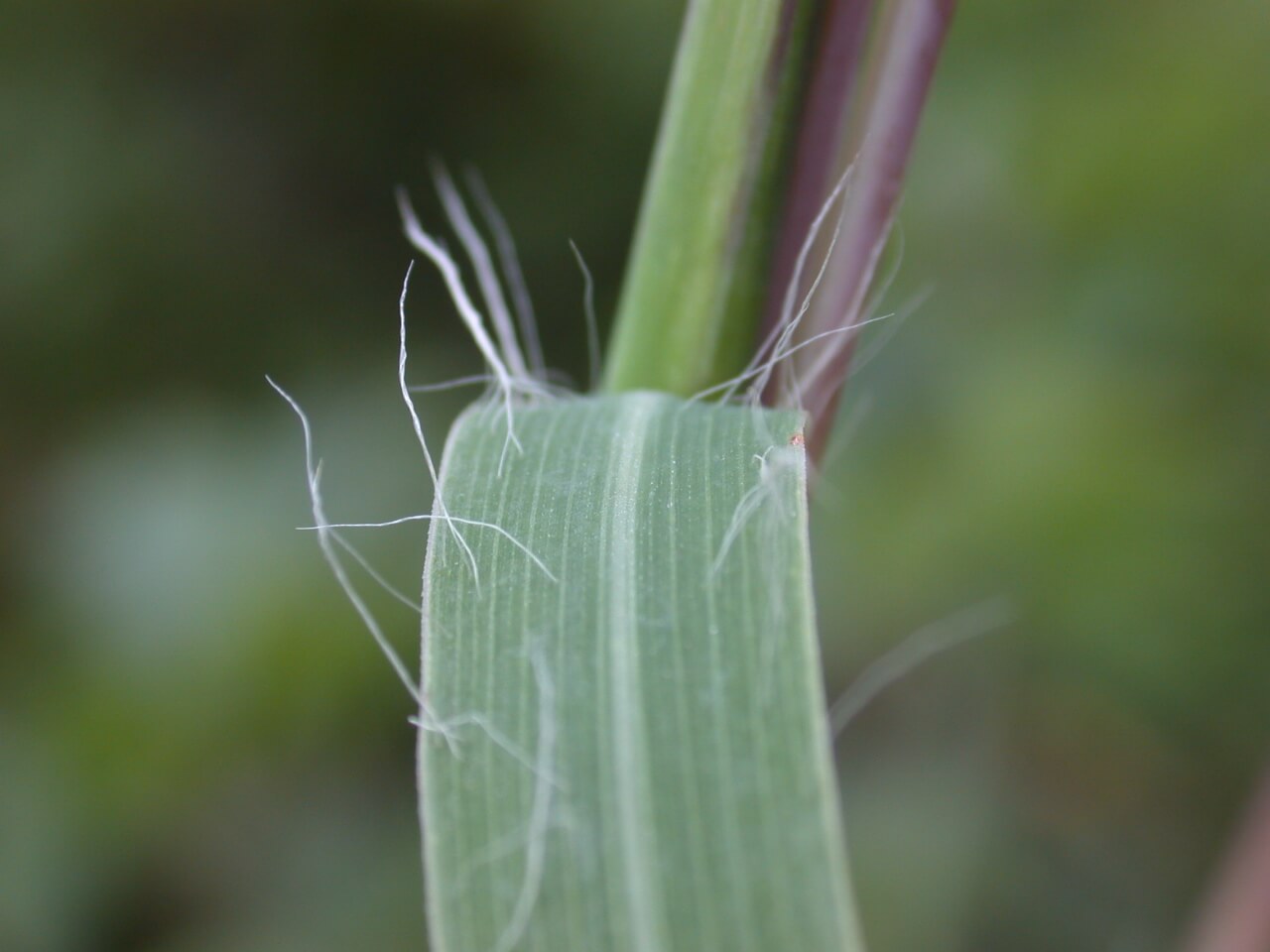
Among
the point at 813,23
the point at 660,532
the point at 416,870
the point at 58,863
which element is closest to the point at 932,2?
the point at 813,23

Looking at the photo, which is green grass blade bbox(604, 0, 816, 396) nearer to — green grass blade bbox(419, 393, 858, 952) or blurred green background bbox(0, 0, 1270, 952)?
green grass blade bbox(419, 393, 858, 952)

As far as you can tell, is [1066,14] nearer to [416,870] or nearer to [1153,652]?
[1153,652]

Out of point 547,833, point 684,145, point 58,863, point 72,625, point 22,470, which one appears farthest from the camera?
point 22,470

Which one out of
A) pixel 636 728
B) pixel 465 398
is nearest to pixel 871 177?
pixel 636 728

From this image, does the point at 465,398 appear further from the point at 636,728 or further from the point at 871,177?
the point at 636,728

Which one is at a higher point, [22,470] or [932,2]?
[932,2]

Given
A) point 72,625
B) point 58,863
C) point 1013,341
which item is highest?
point 1013,341

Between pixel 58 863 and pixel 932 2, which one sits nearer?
pixel 932 2

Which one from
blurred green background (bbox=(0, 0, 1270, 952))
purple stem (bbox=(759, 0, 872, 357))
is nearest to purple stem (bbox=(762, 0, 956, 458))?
purple stem (bbox=(759, 0, 872, 357))
